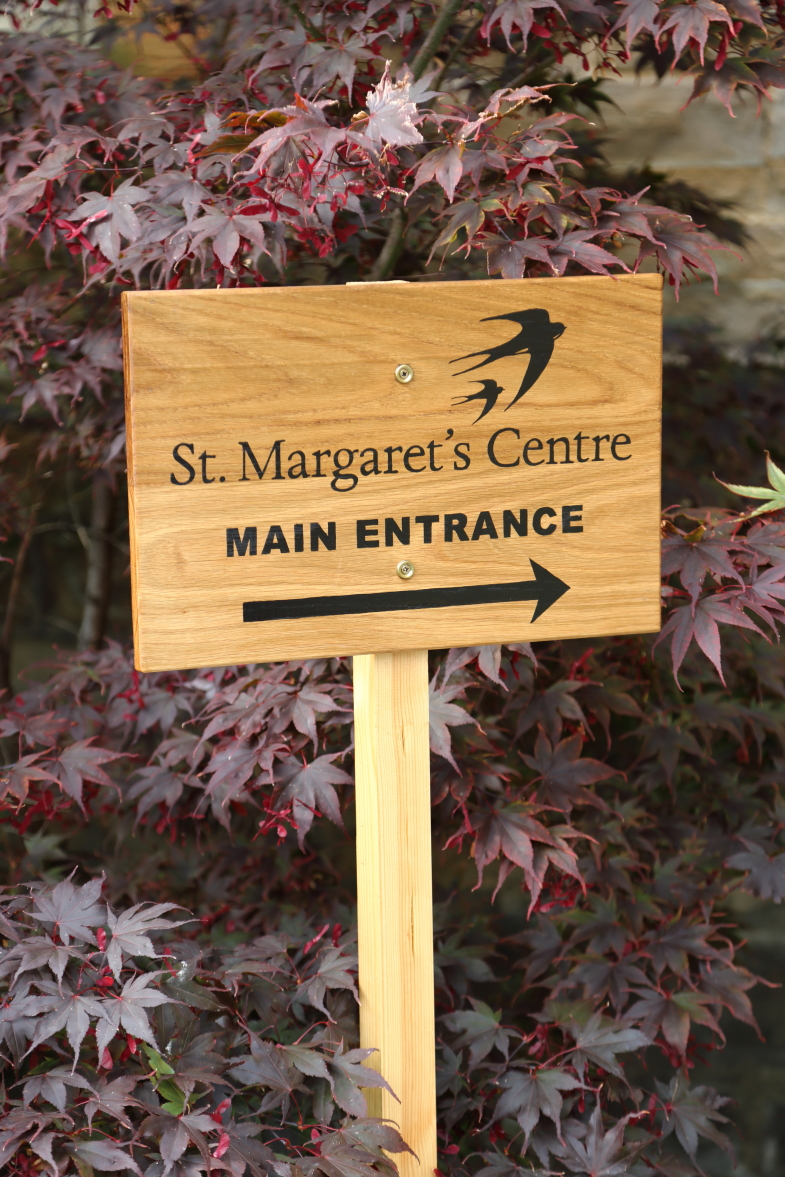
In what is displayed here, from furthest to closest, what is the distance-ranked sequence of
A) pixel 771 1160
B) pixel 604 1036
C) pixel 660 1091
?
pixel 771 1160
pixel 660 1091
pixel 604 1036

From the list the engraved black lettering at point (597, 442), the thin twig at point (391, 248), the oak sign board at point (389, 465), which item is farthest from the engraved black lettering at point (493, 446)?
the thin twig at point (391, 248)

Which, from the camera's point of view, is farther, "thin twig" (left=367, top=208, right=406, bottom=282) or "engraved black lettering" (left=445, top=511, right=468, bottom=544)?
"thin twig" (left=367, top=208, right=406, bottom=282)

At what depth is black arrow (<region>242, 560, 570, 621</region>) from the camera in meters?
1.25

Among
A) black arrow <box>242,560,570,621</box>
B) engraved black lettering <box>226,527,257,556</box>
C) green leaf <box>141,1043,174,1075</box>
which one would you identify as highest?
engraved black lettering <box>226,527,257,556</box>

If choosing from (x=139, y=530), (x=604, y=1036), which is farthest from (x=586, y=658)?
(x=139, y=530)

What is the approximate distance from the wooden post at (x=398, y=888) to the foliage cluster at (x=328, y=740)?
2.1 inches

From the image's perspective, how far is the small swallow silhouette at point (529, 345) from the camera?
50.4 inches

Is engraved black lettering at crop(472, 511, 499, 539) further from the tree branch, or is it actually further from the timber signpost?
the tree branch

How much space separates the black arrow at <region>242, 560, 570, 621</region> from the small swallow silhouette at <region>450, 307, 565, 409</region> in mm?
218

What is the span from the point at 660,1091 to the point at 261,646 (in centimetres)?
122

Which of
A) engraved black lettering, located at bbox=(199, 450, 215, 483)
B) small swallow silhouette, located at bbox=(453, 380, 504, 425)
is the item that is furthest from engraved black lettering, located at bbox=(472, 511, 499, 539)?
engraved black lettering, located at bbox=(199, 450, 215, 483)

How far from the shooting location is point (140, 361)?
1.18 m

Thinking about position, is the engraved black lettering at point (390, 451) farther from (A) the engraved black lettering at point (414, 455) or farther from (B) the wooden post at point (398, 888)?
(B) the wooden post at point (398, 888)

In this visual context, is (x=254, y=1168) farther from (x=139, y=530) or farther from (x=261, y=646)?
(x=139, y=530)
